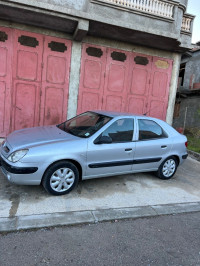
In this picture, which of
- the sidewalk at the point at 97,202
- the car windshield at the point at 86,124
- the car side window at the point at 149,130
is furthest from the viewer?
the car side window at the point at 149,130

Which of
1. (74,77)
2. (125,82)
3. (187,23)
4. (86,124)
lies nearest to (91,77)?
(74,77)

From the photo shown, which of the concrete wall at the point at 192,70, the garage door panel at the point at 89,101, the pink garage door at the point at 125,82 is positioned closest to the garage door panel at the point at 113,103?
the pink garage door at the point at 125,82

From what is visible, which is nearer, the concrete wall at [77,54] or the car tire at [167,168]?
the car tire at [167,168]

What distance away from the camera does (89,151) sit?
4.00m

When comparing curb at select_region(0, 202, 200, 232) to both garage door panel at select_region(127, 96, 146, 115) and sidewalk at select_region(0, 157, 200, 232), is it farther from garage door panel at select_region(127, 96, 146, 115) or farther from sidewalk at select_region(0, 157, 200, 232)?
garage door panel at select_region(127, 96, 146, 115)

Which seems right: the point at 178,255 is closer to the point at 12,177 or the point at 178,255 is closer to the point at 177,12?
the point at 12,177

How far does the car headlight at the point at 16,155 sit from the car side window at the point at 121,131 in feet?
4.83

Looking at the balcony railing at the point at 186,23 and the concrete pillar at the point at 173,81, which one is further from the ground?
the balcony railing at the point at 186,23

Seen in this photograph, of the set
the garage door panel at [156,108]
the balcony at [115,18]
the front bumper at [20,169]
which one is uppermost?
the balcony at [115,18]

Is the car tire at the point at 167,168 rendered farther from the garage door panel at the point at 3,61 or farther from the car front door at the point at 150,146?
the garage door panel at the point at 3,61

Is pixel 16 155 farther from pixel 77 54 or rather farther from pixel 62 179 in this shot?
pixel 77 54

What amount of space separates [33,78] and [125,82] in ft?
11.5

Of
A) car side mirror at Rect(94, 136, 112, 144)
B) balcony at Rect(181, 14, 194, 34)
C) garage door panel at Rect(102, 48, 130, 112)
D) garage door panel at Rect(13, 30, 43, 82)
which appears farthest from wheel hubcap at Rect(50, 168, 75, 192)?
balcony at Rect(181, 14, 194, 34)

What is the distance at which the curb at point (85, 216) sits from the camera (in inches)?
118
